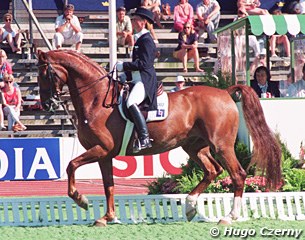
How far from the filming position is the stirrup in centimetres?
1272

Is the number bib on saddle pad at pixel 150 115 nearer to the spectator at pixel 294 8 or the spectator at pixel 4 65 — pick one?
the spectator at pixel 4 65

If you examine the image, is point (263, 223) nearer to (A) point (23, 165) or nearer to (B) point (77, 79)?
(B) point (77, 79)

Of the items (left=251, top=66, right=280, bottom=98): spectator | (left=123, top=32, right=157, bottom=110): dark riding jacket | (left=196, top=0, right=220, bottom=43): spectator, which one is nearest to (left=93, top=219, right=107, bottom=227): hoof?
(left=123, top=32, right=157, bottom=110): dark riding jacket

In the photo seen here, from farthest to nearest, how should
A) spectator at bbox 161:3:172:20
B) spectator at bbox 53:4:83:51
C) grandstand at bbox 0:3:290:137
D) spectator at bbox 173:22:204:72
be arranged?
spectator at bbox 161:3:172:20, spectator at bbox 173:22:204:72, spectator at bbox 53:4:83:51, grandstand at bbox 0:3:290:137

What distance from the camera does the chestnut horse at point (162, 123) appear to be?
12773 millimetres

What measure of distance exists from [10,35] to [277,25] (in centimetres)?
1027

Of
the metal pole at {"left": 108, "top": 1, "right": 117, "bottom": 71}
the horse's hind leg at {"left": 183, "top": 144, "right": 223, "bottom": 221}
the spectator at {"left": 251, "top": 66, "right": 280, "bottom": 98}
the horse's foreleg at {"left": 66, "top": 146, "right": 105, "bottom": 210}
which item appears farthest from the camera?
the metal pole at {"left": 108, "top": 1, "right": 117, "bottom": 71}

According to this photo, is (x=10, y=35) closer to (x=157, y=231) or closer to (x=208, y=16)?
(x=208, y=16)

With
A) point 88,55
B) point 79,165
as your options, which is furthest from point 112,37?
point 79,165

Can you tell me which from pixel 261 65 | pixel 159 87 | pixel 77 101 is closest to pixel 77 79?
pixel 77 101

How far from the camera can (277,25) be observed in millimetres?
15836

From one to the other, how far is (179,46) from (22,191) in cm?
780

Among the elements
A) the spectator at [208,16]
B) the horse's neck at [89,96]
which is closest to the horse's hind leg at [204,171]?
the horse's neck at [89,96]

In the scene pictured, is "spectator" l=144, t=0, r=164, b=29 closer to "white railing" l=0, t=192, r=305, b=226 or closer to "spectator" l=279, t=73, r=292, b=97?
"spectator" l=279, t=73, r=292, b=97
